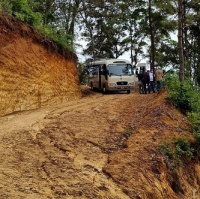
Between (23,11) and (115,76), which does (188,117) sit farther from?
(115,76)

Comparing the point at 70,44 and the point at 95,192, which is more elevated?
the point at 70,44

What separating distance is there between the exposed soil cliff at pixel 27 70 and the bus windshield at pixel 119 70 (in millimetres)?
6132

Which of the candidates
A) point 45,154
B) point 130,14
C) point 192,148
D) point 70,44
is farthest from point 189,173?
point 130,14

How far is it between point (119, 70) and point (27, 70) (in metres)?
10.9

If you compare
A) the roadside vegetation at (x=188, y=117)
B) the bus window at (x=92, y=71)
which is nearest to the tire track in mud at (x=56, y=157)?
the roadside vegetation at (x=188, y=117)

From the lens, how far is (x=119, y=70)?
2361cm

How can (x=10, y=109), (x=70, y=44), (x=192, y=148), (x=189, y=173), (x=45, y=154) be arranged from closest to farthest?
1. (x=45, y=154)
2. (x=189, y=173)
3. (x=192, y=148)
4. (x=10, y=109)
5. (x=70, y=44)

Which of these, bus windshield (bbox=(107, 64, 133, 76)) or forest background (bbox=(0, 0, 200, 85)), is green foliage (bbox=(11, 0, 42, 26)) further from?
bus windshield (bbox=(107, 64, 133, 76))

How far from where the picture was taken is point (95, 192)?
595cm

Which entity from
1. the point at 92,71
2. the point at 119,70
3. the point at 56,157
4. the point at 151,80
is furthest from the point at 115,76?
the point at 56,157

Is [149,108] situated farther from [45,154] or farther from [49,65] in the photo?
[45,154]

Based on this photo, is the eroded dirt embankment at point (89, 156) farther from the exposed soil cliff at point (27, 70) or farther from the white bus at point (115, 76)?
Result: the white bus at point (115, 76)

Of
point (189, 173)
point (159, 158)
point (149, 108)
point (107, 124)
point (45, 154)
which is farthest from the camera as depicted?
point (149, 108)

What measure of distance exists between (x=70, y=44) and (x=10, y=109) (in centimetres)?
840
